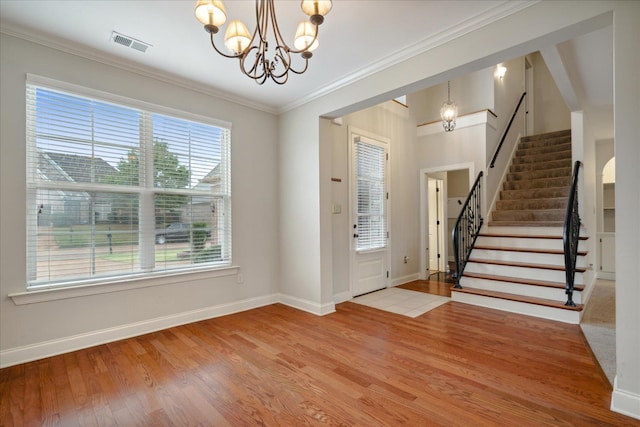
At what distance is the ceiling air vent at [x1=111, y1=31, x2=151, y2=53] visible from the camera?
2.63 metres

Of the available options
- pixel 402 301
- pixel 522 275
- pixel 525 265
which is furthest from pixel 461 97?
pixel 402 301

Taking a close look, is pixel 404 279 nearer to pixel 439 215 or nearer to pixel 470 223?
pixel 470 223

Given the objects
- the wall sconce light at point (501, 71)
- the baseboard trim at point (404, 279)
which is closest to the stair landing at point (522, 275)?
the baseboard trim at point (404, 279)

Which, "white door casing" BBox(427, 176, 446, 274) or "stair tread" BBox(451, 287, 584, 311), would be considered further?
"white door casing" BBox(427, 176, 446, 274)

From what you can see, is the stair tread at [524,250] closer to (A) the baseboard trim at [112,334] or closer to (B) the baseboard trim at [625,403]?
(B) the baseboard trim at [625,403]

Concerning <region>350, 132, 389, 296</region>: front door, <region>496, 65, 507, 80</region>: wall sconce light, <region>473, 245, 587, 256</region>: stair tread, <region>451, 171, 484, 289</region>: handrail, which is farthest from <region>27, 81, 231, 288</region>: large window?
<region>496, 65, 507, 80</region>: wall sconce light

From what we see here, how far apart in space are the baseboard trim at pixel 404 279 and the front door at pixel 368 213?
25 cm

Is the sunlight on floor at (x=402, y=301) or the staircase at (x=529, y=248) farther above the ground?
the staircase at (x=529, y=248)

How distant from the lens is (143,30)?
2.56 meters

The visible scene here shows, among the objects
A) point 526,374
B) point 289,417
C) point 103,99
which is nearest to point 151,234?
point 103,99

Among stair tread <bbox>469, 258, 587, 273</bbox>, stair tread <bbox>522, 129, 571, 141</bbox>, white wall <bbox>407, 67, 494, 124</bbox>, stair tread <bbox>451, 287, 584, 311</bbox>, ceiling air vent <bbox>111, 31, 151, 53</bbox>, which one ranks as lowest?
stair tread <bbox>451, 287, 584, 311</bbox>

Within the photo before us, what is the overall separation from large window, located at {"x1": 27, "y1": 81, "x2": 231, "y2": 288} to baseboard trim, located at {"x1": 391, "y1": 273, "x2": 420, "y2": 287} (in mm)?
2909

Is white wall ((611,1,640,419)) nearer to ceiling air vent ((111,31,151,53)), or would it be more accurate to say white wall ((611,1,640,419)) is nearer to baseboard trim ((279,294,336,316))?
baseboard trim ((279,294,336,316))

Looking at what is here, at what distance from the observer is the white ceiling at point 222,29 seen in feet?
7.47
